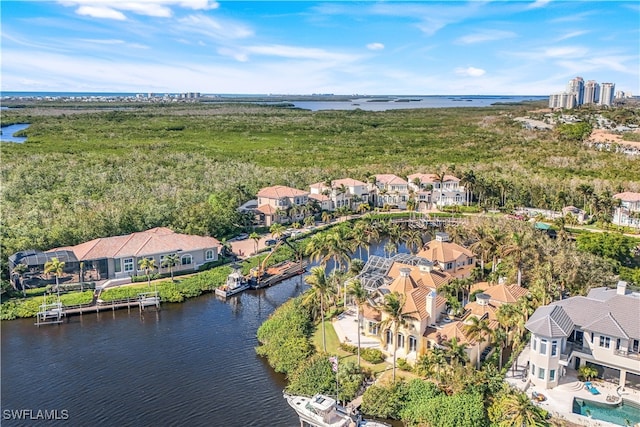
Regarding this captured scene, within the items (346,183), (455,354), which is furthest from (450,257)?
(346,183)

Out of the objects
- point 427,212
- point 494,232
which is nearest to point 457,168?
point 427,212

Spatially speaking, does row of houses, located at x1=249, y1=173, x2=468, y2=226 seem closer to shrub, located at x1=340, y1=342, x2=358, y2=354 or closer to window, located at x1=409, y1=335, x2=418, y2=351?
shrub, located at x1=340, y1=342, x2=358, y2=354

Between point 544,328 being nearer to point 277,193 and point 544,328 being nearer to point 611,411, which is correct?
point 611,411

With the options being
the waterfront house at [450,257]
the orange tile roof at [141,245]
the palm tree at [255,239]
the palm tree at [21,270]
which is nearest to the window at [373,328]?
the waterfront house at [450,257]

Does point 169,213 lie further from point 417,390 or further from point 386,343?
point 417,390

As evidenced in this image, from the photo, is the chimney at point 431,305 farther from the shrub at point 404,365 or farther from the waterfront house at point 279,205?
the waterfront house at point 279,205
